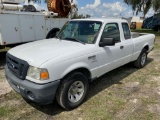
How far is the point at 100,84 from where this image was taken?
5.47 metres

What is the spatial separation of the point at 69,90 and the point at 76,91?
0.29 m

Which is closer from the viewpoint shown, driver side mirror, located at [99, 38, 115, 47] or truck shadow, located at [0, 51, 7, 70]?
driver side mirror, located at [99, 38, 115, 47]

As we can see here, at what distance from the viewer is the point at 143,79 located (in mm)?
5930

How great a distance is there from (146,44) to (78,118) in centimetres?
426

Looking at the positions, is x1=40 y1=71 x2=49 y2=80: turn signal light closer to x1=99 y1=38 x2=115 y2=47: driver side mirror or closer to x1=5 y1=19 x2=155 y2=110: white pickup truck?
x1=5 y1=19 x2=155 y2=110: white pickup truck

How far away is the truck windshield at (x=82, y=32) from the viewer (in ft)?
14.9

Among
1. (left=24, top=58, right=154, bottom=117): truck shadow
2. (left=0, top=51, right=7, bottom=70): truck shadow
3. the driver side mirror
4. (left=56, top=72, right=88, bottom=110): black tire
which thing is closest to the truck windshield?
the driver side mirror

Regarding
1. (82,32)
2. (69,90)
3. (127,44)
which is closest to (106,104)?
(69,90)

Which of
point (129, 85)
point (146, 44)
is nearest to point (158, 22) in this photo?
point (146, 44)

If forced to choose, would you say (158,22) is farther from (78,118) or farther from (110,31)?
(78,118)

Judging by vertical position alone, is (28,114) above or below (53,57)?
below

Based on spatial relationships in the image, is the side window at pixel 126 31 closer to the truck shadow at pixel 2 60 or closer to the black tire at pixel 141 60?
the black tire at pixel 141 60

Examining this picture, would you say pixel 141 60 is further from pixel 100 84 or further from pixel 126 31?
pixel 100 84

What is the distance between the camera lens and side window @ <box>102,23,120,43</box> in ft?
15.6
